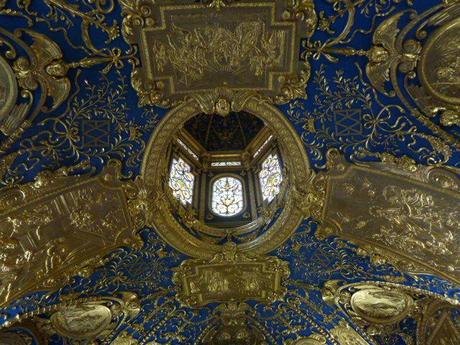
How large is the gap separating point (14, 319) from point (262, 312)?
→ 498 cm

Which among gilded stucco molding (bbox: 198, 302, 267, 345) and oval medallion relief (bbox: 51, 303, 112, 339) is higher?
oval medallion relief (bbox: 51, 303, 112, 339)

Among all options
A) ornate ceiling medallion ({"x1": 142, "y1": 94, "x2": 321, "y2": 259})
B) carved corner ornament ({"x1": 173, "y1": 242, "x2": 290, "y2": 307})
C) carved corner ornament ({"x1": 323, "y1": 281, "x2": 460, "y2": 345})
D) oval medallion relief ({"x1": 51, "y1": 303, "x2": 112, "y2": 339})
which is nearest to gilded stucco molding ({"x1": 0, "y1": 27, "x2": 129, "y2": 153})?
ornate ceiling medallion ({"x1": 142, "y1": 94, "x2": 321, "y2": 259})

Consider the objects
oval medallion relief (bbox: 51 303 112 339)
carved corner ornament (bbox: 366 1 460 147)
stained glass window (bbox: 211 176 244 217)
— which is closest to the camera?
carved corner ornament (bbox: 366 1 460 147)

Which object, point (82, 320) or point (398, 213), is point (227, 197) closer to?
point (82, 320)

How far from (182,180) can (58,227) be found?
3.57 metres

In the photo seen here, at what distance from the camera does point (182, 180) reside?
34.2 ft

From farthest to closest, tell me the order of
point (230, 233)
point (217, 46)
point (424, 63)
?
point (230, 233), point (217, 46), point (424, 63)

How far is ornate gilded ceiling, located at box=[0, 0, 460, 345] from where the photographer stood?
613 cm

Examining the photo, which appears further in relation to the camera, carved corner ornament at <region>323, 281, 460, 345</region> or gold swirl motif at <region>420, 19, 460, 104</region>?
carved corner ornament at <region>323, 281, 460, 345</region>

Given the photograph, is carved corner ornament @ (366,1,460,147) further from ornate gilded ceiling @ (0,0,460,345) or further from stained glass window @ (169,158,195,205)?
stained glass window @ (169,158,195,205)

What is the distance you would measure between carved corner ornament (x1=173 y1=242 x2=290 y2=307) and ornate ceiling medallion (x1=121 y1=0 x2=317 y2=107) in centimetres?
329

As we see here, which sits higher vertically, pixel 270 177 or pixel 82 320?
pixel 270 177

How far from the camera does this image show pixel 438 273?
7359 mm

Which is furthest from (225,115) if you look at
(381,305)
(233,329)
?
(233,329)
